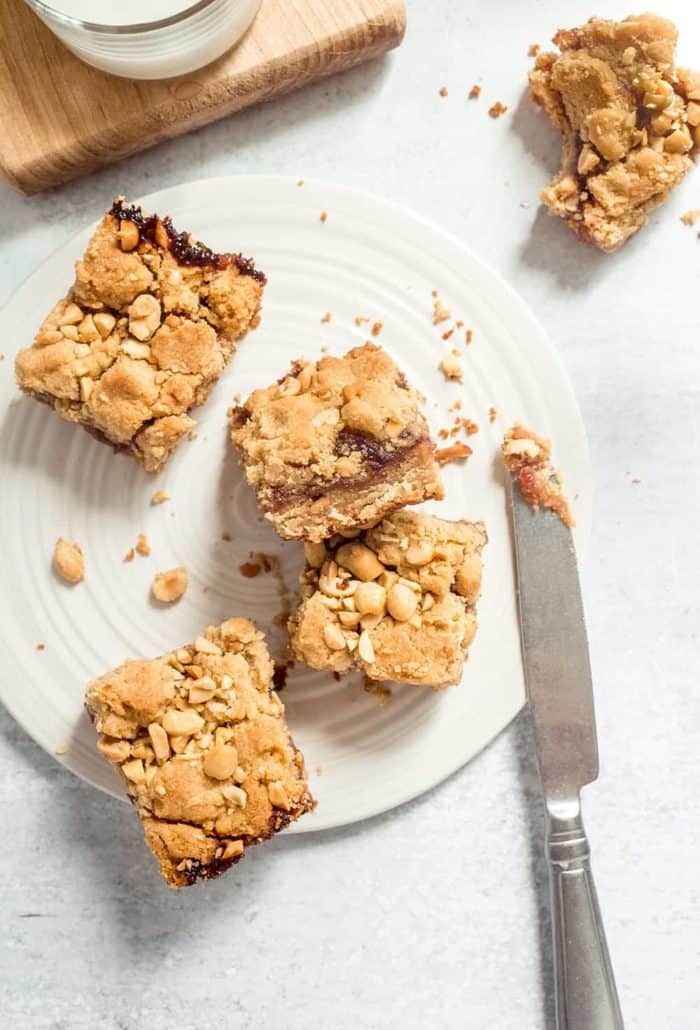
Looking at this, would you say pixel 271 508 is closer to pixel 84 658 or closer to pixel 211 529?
pixel 211 529

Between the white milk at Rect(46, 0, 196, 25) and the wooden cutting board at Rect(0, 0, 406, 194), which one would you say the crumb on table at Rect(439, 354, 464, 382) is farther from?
the white milk at Rect(46, 0, 196, 25)

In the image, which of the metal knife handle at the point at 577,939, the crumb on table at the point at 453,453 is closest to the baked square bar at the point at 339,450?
the crumb on table at the point at 453,453

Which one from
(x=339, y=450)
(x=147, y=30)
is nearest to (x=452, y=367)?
(x=339, y=450)

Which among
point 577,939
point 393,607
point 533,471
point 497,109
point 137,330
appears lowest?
point 577,939

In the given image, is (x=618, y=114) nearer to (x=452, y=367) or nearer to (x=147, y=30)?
(x=452, y=367)

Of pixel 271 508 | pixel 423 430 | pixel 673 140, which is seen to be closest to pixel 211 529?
pixel 271 508

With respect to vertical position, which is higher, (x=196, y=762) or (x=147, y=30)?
(x=147, y=30)

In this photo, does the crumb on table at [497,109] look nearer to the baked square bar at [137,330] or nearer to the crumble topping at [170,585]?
the baked square bar at [137,330]
